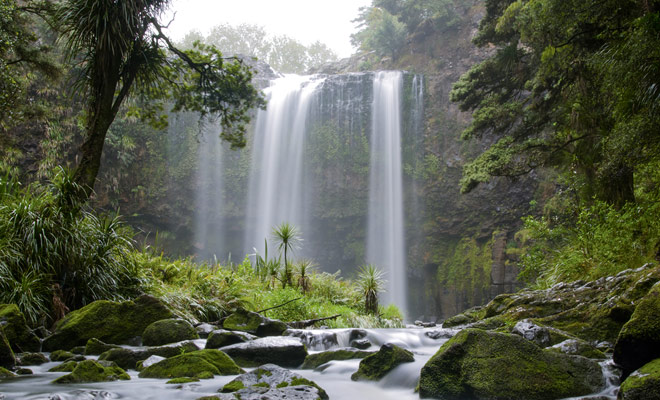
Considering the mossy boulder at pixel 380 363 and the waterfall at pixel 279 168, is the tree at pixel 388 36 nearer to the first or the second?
the waterfall at pixel 279 168

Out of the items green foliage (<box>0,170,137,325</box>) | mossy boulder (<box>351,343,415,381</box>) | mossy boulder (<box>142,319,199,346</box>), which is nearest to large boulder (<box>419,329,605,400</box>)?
mossy boulder (<box>351,343,415,381</box>)

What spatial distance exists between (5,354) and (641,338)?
4.82m

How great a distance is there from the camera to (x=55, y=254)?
18.9 ft

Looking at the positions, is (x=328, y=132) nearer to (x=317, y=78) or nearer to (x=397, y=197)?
(x=317, y=78)

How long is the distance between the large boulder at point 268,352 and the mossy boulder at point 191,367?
518mm

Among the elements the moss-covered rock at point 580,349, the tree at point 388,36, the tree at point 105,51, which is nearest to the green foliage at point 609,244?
the moss-covered rock at point 580,349

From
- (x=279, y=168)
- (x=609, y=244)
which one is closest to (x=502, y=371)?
(x=609, y=244)

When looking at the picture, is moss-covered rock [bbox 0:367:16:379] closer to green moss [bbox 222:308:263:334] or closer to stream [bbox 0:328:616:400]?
stream [bbox 0:328:616:400]

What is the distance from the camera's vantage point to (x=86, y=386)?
3.22m

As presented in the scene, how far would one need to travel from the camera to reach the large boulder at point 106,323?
4844 millimetres

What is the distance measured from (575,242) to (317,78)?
20599 millimetres

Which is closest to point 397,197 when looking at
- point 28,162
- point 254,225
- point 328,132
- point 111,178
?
point 328,132

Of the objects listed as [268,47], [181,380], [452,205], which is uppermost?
[268,47]

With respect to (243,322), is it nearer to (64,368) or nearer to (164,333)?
(164,333)
